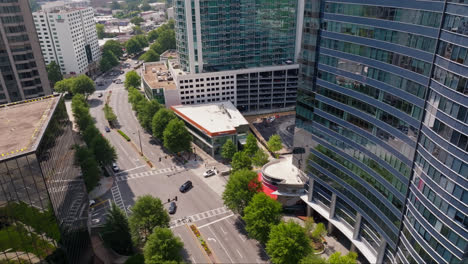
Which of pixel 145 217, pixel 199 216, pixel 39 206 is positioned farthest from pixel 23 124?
pixel 199 216

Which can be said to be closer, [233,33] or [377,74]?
[377,74]

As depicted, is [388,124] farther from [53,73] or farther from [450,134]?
[53,73]

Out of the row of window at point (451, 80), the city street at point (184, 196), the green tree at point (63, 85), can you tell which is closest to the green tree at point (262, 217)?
the city street at point (184, 196)

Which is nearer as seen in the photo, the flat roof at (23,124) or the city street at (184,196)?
the flat roof at (23,124)

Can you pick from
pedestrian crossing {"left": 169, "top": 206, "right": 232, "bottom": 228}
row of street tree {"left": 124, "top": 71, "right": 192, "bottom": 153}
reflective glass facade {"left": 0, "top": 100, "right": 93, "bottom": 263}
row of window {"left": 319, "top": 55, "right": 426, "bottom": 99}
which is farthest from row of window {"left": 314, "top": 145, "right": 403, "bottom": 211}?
reflective glass facade {"left": 0, "top": 100, "right": 93, "bottom": 263}

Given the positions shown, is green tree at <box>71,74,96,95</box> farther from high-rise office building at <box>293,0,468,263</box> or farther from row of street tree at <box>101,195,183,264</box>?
high-rise office building at <box>293,0,468,263</box>

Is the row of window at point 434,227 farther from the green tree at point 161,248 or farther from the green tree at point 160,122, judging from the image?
the green tree at point 160,122
